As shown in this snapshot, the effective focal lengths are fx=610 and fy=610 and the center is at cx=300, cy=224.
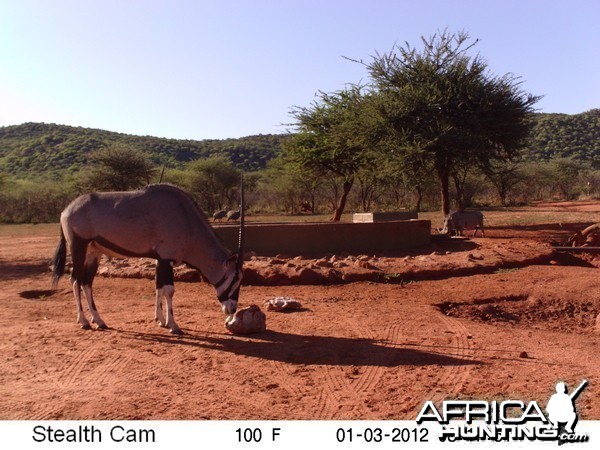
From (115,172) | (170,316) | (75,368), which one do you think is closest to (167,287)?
(170,316)

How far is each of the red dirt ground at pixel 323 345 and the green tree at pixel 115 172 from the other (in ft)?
66.6

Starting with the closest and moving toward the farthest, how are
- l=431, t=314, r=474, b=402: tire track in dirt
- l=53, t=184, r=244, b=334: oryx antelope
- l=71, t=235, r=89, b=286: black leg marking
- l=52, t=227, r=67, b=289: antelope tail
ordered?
l=431, t=314, r=474, b=402: tire track in dirt < l=53, t=184, r=244, b=334: oryx antelope < l=71, t=235, r=89, b=286: black leg marking < l=52, t=227, r=67, b=289: antelope tail

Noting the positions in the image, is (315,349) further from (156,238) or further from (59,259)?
(59,259)

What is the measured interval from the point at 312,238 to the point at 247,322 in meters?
7.57

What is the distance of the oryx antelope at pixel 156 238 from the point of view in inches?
338

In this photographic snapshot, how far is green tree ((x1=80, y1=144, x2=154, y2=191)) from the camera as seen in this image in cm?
3309

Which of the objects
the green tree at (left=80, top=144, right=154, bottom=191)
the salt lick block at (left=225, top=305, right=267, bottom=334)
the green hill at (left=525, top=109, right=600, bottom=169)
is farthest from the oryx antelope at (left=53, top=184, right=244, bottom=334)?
the green hill at (left=525, top=109, right=600, bottom=169)

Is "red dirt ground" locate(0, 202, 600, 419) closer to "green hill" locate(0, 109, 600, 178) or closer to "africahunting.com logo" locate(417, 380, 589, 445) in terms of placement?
"africahunting.com logo" locate(417, 380, 589, 445)

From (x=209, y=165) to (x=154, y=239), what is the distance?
→ 40.4 m

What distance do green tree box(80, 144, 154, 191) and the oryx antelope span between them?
2441cm

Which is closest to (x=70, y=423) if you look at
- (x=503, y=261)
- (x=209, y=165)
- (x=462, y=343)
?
(x=462, y=343)

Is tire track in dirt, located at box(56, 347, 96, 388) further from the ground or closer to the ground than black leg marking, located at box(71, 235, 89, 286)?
closer to the ground

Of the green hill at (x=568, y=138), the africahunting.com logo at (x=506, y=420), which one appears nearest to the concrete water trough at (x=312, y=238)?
the africahunting.com logo at (x=506, y=420)

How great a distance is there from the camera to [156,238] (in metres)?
8.67
